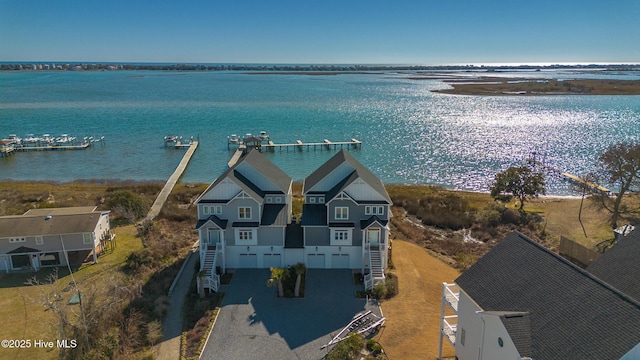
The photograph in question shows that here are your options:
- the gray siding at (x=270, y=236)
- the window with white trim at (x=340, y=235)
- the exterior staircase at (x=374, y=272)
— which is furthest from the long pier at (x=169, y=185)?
the exterior staircase at (x=374, y=272)

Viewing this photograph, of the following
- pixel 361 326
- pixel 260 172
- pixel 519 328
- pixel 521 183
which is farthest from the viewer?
pixel 521 183

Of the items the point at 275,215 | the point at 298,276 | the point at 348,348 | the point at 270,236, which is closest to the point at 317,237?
the point at 270,236

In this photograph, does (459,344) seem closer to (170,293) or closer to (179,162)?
(170,293)

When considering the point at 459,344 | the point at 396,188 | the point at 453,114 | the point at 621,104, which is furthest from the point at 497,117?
the point at 459,344

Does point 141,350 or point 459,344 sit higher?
point 459,344

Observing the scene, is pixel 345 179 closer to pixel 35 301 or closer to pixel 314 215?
pixel 314 215

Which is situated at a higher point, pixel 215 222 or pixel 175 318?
pixel 215 222

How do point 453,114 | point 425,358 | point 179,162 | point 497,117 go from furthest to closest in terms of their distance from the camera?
point 453,114 < point 497,117 < point 179,162 < point 425,358
